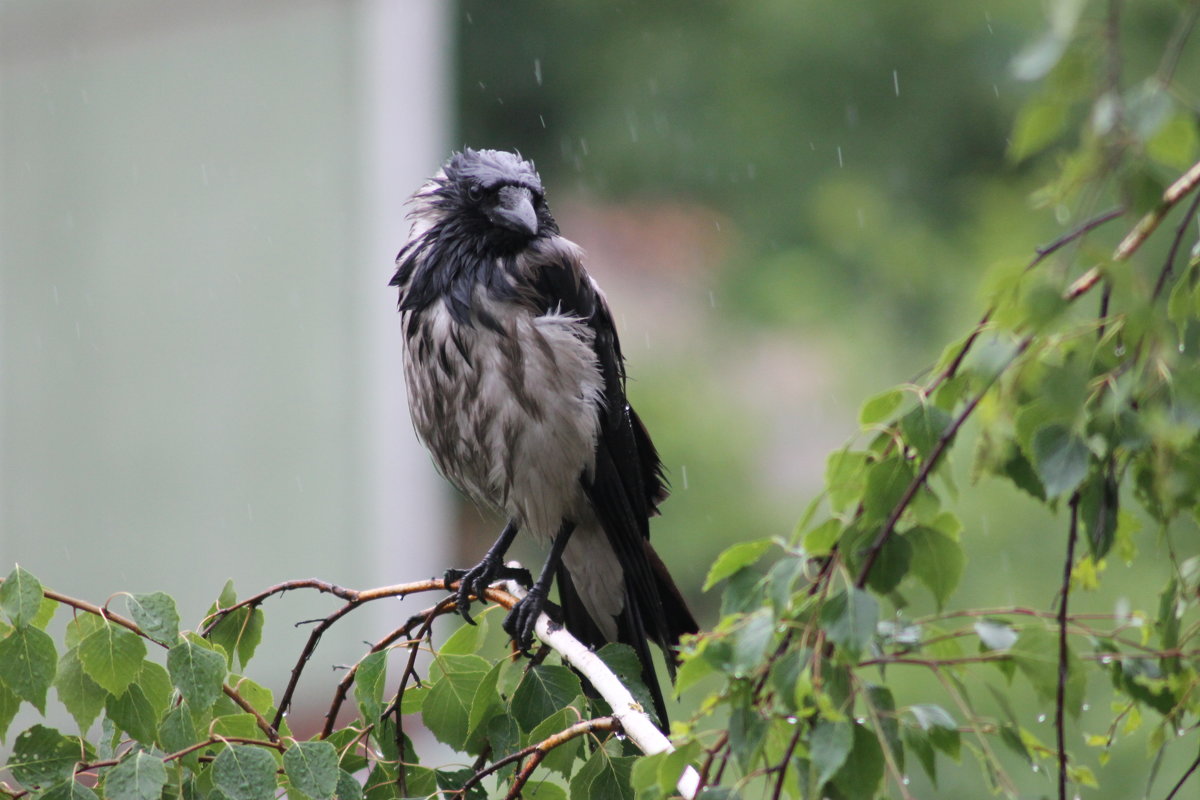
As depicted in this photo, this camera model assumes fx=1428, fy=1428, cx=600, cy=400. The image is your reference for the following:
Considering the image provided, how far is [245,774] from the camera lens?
1.36m

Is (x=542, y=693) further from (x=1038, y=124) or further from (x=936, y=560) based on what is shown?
(x=1038, y=124)

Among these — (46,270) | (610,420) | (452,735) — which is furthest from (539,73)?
(452,735)

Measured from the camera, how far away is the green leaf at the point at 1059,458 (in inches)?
38.7

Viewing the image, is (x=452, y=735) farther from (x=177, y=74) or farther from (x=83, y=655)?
(x=177, y=74)

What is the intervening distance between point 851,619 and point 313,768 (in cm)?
62

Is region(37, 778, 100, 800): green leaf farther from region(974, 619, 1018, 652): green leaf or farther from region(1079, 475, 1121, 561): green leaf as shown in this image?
region(1079, 475, 1121, 561): green leaf

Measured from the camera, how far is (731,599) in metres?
1.16

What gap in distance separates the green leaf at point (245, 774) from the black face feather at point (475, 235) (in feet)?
4.48

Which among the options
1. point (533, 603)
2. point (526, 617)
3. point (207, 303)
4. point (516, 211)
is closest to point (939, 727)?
point (526, 617)

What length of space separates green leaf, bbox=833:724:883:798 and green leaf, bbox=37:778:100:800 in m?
0.74

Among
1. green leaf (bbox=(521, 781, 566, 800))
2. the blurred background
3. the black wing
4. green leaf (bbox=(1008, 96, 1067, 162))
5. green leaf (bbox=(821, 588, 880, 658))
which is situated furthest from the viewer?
the blurred background

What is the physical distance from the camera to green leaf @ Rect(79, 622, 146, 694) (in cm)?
137

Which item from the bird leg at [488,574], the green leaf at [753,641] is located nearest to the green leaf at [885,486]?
the green leaf at [753,641]

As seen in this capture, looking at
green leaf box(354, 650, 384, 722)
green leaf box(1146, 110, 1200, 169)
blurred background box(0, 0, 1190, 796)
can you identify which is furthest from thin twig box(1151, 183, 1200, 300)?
blurred background box(0, 0, 1190, 796)
